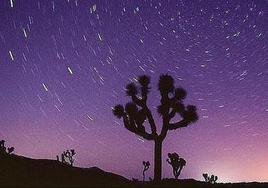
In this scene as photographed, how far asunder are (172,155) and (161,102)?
13.2 metres

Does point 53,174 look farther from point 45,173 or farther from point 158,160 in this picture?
point 158,160

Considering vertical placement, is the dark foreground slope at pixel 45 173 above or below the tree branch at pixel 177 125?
below

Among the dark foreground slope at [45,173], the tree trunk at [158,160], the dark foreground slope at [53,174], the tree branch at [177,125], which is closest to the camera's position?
the dark foreground slope at [53,174]

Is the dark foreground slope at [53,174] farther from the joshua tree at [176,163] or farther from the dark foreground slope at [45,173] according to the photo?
the joshua tree at [176,163]

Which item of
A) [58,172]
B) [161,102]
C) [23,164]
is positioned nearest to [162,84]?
[161,102]

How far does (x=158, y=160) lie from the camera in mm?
24031

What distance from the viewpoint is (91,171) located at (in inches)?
970

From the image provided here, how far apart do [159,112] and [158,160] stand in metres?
2.75

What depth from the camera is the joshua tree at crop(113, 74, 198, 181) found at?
76.9 feet

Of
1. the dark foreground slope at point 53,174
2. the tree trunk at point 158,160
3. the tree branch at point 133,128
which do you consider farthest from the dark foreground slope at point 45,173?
the tree branch at point 133,128

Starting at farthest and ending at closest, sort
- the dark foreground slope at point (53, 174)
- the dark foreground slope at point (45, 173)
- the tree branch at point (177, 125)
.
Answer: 1. the tree branch at point (177, 125)
2. the dark foreground slope at point (45, 173)
3. the dark foreground slope at point (53, 174)

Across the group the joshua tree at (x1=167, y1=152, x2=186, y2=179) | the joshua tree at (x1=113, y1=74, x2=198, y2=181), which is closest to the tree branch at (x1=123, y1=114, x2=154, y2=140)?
the joshua tree at (x1=113, y1=74, x2=198, y2=181)

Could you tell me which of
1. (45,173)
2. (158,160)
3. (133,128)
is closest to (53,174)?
(45,173)

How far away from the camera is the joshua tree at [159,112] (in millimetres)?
23438
